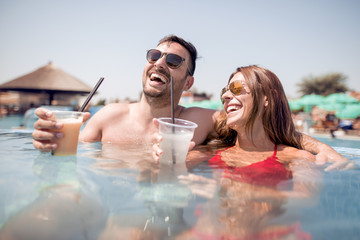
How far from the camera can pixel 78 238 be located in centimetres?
100

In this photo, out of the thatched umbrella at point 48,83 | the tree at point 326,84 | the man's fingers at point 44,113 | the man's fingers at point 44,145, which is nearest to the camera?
the man's fingers at point 44,113

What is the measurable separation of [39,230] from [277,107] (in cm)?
230

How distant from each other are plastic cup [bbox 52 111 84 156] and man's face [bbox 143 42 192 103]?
4.44 ft

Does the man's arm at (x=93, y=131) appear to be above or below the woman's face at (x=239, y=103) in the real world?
below

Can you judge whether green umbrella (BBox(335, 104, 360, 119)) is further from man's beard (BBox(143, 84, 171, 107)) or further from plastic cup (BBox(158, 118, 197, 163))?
plastic cup (BBox(158, 118, 197, 163))

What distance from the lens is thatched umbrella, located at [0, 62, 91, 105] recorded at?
→ 1673cm

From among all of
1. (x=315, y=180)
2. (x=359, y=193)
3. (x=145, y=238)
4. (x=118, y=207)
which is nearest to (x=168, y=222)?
(x=145, y=238)

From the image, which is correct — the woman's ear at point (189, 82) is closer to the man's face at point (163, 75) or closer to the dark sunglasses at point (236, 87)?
the man's face at point (163, 75)

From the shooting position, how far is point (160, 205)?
1264mm

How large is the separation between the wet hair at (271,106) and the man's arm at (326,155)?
8cm

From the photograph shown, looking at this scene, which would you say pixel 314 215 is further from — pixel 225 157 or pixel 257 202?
pixel 225 157

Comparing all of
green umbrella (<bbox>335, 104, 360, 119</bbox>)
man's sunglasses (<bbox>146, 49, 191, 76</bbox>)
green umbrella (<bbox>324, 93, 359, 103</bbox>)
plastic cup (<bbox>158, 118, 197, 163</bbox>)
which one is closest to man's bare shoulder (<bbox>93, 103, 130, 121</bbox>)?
man's sunglasses (<bbox>146, 49, 191, 76</bbox>)

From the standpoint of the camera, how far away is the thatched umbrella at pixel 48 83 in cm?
1673

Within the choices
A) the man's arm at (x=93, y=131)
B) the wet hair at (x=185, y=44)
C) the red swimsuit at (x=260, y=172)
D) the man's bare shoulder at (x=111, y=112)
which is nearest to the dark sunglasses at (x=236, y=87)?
the red swimsuit at (x=260, y=172)
